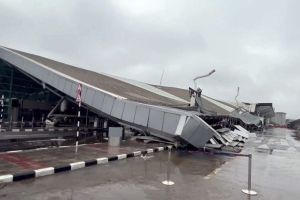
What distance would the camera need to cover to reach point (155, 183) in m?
A: 8.09

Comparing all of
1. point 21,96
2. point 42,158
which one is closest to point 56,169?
point 42,158

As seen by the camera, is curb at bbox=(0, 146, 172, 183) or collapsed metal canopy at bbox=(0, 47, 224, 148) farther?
collapsed metal canopy at bbox=(0, 47, 224, 148)

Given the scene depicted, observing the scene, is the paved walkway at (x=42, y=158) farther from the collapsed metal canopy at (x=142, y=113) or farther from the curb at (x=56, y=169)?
the collapsed metal canopy at (x=142, y=113)

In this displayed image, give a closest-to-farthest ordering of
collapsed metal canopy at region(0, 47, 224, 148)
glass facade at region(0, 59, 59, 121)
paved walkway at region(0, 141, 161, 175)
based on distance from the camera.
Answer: paved walkway at region(0, 141, 161, 175), collapsed metal canopy at region(0, 47, 224, 148), glass facade at region(0, 59, 59, 121)

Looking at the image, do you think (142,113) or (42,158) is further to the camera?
(142,113)

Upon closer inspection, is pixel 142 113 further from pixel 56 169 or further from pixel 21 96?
pixel 21 96

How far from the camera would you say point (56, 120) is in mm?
24812

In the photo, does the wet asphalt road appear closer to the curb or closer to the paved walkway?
the curb

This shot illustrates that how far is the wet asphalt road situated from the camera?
6758 millimetres

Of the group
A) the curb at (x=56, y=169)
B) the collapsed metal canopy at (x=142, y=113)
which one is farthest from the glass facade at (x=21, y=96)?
the curb at (x=56, y=169)

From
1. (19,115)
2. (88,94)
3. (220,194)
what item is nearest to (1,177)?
(220,194)

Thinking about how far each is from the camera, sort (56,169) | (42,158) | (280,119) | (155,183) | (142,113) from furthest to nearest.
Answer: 1. (280,119)
2. (142,113)
3. (42,158)
4. (56,169)
5. (155,183)

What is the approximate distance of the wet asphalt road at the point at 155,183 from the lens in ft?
22.2

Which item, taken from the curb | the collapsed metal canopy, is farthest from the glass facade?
the curb
